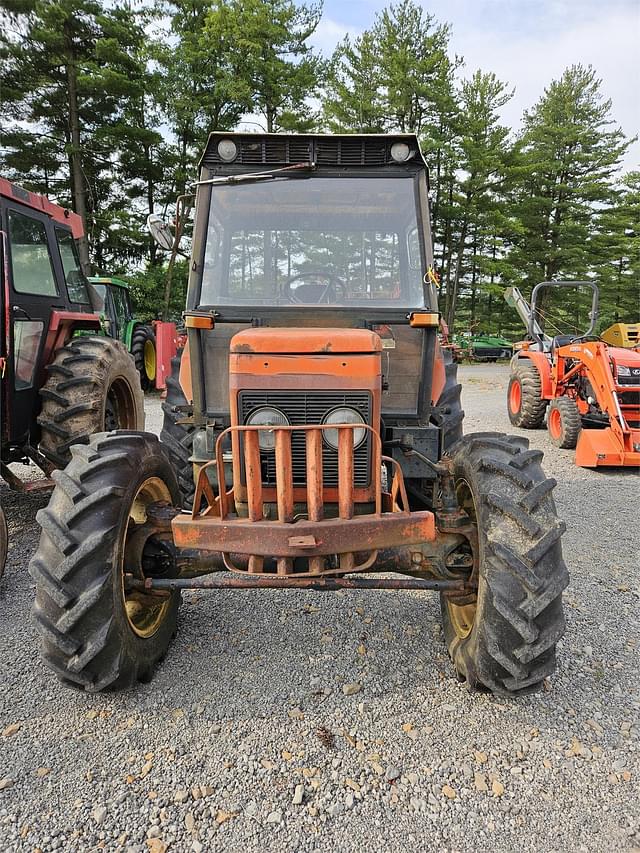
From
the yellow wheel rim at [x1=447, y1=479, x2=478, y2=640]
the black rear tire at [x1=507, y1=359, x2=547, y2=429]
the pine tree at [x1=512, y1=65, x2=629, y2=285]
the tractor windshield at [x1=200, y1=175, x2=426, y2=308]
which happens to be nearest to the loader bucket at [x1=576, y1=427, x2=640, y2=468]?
the black rear tire at [x1=507, y1=359, x2=547, y2=429]

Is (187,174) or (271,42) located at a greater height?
(271,42)

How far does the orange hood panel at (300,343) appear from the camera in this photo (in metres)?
2.53

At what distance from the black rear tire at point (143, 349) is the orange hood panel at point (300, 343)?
10.9 m

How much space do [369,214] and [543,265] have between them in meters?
29.7

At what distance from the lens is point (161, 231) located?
10.6ft

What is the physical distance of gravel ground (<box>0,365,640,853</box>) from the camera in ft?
6.43

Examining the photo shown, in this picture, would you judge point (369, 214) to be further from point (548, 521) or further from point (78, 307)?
point (78, 307)

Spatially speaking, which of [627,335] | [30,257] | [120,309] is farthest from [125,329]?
[627,335]

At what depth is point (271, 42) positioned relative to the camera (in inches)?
821

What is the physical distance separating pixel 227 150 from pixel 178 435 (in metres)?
1.92

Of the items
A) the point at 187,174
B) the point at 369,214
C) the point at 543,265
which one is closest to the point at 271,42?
the point at 187,174

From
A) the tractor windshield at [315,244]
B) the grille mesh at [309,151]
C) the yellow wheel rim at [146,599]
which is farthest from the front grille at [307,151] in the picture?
the yellow wheel rim at [146,599]

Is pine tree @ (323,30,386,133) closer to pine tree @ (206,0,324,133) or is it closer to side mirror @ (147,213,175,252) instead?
pine tree @ (206,0,324,133)

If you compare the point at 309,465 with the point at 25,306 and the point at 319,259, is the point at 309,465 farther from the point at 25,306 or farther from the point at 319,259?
the point at 25,306
